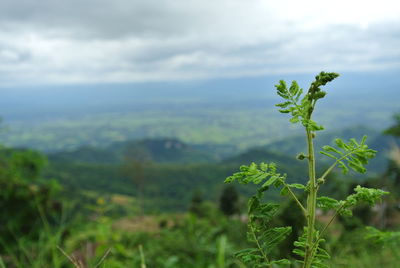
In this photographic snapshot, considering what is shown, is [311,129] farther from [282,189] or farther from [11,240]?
[11,240]

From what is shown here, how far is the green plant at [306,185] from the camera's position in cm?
67

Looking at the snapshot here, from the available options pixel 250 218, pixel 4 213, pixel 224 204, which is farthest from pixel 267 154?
pixel 250 218

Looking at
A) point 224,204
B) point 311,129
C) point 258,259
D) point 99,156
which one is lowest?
point 99,156

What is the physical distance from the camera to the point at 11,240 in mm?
9453

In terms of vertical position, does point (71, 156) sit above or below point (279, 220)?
below

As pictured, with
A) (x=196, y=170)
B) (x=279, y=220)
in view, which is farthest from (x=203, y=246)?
(x=196, y=170)

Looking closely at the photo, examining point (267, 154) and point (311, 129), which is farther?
point (267, 154)

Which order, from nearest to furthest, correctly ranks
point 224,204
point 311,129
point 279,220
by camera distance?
point 311,129
point 279,220
point 224,204

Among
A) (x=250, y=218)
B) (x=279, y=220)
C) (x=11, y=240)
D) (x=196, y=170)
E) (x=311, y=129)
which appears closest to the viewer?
(x=311, y=129)

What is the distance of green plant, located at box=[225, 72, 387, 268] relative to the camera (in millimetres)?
671

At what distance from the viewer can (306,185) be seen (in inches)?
27.4

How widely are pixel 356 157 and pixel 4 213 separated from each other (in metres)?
13.5

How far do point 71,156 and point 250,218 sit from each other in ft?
571

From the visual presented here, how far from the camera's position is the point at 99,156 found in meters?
168
